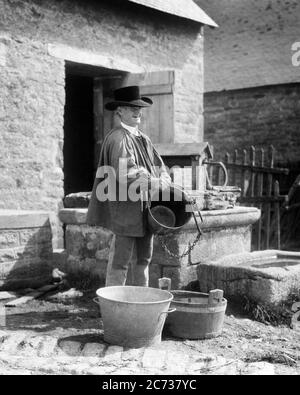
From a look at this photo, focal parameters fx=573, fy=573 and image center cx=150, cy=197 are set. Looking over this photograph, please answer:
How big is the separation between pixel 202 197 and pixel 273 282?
1303 millimetres

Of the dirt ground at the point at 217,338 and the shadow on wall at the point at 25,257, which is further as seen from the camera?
the shadow on wall at the point at 25,257

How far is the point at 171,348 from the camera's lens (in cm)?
438

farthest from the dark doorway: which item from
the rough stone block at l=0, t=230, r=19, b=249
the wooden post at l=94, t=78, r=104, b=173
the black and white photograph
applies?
the rough stone block at l=0, t=230, r=19, b=249

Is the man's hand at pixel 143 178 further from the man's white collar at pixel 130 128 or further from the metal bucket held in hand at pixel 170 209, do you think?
the man's white collar at pixel 130 128

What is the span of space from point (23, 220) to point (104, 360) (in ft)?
8.69

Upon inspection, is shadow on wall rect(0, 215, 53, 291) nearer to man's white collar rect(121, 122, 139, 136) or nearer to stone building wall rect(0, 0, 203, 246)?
stone building wall rect(0, 0, 203, 246)

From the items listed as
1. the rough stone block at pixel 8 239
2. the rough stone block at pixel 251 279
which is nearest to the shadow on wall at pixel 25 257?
the rough stone block at pixel 8 239

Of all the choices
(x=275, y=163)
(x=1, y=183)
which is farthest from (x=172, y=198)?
(x=275, y=163)

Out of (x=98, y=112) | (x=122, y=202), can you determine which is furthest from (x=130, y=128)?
(x=98, y=112)

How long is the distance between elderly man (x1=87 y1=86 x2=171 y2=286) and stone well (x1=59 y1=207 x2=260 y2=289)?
84 centimetres

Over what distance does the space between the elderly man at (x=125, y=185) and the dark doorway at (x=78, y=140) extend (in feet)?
23.5

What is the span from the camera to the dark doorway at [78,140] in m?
12.0

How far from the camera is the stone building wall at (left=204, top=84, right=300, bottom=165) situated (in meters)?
14.1

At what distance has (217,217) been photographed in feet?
19.8
